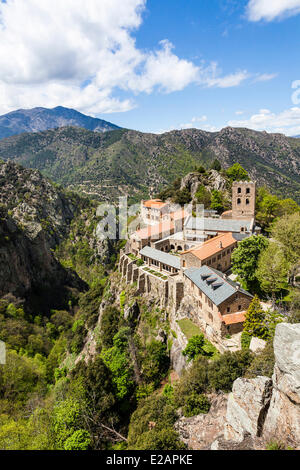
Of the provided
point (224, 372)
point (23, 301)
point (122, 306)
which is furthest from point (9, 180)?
point (224, 372)

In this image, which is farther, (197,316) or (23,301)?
(23,301)

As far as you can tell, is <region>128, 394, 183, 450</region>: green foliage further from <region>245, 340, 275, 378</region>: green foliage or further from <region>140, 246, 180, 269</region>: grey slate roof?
<region>140, 246, 180, 269</region>: grey slate roof

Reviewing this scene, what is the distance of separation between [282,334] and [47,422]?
85.4ft

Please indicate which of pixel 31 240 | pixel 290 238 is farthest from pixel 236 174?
pixel 31 240

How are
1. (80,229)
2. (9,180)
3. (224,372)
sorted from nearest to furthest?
(224,372) < (9,180) < (80,229)

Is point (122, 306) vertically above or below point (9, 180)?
below

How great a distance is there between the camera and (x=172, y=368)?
1377 inches

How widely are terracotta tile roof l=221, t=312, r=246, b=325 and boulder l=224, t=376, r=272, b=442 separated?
11.1 m

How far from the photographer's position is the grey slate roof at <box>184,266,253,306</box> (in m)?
29.5

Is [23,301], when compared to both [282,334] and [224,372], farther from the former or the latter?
[282,334]

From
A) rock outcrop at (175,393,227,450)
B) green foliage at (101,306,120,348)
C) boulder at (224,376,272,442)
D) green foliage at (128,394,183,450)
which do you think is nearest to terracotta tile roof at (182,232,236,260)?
green foliage at (101,306,120,348)

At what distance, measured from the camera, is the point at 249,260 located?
33.5 m

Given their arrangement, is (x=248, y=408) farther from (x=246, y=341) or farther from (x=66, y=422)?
(x=66, y=422)

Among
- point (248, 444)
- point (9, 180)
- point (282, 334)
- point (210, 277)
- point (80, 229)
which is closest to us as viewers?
point (282, 334)
